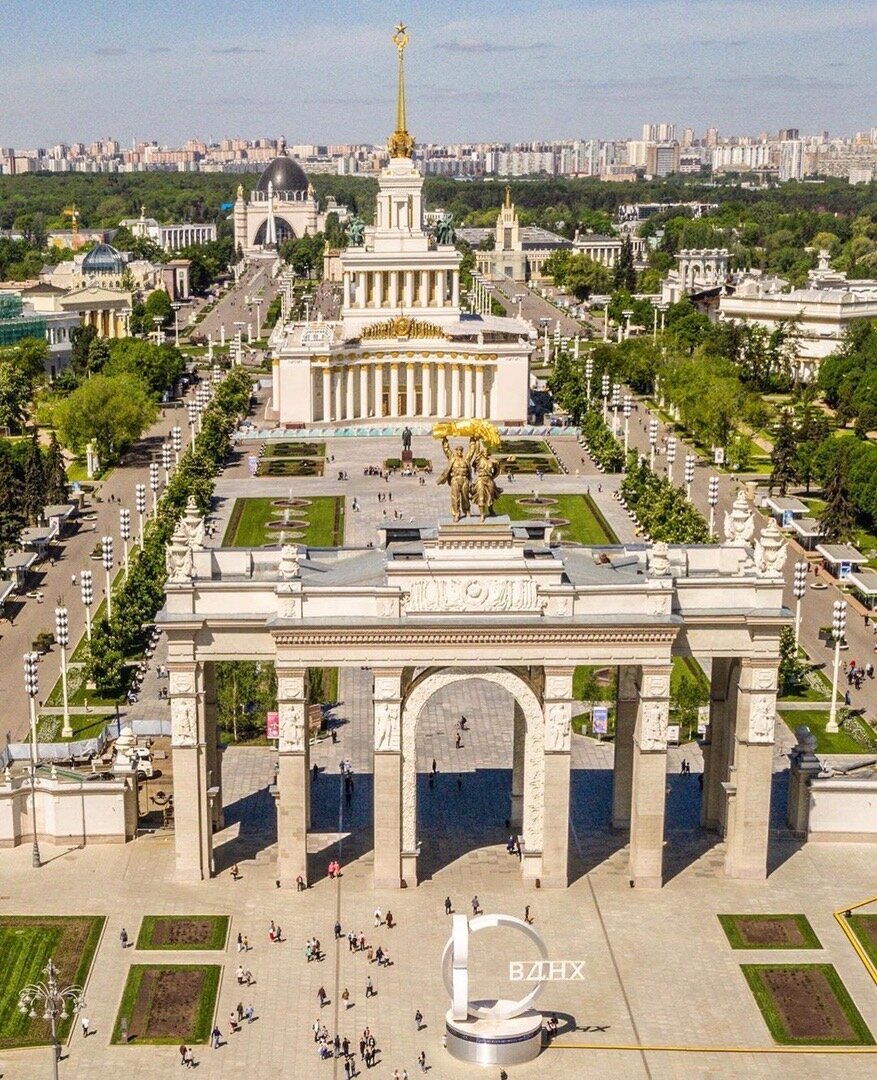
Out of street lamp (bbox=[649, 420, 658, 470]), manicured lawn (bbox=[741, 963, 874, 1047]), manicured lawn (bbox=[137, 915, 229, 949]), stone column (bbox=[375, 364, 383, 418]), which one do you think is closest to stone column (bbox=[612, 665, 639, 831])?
manicured lawn (bbox=[741, 963, 874, 1047])

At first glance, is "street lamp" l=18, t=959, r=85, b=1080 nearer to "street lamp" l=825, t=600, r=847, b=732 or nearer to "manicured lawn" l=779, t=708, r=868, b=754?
"manicured lawn" l=779, t=708, r=868, b=754

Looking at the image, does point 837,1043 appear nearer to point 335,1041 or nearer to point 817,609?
point 335,1041

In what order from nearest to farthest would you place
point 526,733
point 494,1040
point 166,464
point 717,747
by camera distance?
point 494,1040 → point 526,733 → point 717,747 → point 166,464

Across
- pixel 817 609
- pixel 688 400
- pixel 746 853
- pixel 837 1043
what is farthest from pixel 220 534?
pixel 837 1043

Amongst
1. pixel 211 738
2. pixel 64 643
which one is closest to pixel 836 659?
pixel 211 738

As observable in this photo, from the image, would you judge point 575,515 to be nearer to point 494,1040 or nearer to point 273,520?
point 273,520

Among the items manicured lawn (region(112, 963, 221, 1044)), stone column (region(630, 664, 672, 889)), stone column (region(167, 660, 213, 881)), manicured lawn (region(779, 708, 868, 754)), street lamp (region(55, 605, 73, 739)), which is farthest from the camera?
manicured lawn (region(779, 708, 868, 754))

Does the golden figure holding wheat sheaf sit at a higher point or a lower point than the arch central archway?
higher
